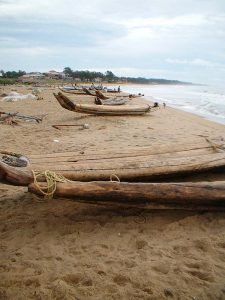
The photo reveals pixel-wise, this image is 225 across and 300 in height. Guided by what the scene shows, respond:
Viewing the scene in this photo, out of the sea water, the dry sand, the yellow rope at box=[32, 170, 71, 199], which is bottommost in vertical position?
the sea water

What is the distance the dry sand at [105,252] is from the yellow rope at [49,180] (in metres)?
0.54

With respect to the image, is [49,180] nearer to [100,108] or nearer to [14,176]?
[14,176]

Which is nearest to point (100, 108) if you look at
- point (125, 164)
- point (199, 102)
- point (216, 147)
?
point (216, 147)

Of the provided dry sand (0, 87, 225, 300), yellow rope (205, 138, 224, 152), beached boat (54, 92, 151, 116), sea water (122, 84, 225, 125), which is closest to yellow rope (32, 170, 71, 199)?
dry sand (0, 87, 225, 300)

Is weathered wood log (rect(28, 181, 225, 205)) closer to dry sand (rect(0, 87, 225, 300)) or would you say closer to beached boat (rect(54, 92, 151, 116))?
dry sand (rect(0, 87, 225, 300))

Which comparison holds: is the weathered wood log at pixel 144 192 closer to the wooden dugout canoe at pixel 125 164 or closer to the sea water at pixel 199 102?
the wooden dugout canoe at pixel 125 164

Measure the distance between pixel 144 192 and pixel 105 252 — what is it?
2.50 feet

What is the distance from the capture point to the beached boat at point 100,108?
11609 millimetres

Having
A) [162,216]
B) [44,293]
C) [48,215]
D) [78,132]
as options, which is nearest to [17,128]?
[78,132]

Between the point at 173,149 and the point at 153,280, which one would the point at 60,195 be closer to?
the point at 153,280

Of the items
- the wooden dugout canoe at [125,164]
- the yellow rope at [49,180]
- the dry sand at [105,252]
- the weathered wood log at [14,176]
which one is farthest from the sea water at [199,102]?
the weathered wood log at [14,176]

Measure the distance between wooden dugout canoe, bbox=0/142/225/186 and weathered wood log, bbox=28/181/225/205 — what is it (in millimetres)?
495

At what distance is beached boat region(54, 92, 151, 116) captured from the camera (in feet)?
38.1

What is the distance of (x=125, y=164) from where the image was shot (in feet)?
13.8
